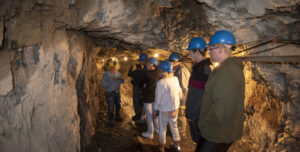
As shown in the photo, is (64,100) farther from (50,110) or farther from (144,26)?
(144,26)

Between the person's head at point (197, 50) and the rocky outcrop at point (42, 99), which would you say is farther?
the person's head at point (197, 50)

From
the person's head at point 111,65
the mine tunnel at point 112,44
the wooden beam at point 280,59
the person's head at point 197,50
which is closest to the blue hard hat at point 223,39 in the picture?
the mine tunnel at point 112,44

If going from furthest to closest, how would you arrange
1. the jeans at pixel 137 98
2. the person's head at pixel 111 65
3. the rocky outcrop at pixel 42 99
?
1. the jeans at pixel 137 98
2. the person's head at pixel 111 65
3. the rocky outcrop at pixel 42 99

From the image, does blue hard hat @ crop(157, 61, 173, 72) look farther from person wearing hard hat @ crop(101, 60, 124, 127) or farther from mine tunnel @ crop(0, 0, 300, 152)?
person wearing hard hat @ crop(101, 60, 124, 127)

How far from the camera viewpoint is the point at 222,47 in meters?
2.01

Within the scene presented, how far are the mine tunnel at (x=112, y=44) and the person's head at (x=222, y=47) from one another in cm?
33

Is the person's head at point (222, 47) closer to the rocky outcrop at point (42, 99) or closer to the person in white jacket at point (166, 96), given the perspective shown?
A: the person in white jacket at point (166, 96)

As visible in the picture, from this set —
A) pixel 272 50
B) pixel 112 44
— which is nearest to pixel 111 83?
pixel 112 44

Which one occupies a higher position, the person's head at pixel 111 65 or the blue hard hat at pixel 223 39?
the blue hard hat at pixel 223 39

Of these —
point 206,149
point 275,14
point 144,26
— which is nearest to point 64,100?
point 144,26

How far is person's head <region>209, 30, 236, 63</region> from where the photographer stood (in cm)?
200

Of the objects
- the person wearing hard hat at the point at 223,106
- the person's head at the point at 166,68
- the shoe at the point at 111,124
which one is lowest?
the shoe at the point at 111,124

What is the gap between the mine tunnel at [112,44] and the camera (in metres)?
2.24

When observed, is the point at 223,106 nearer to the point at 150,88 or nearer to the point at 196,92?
the point at 196,92
